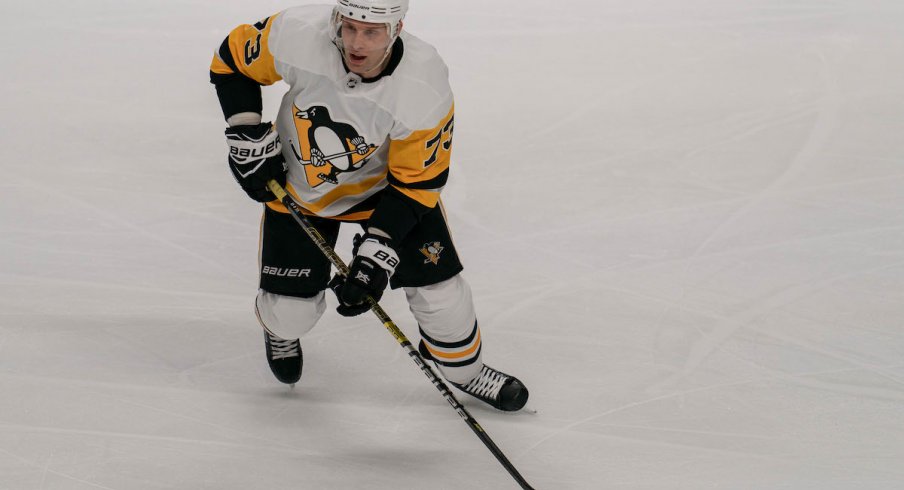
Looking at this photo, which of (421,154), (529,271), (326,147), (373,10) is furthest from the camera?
(529,271)

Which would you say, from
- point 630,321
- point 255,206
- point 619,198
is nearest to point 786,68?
point 619,198

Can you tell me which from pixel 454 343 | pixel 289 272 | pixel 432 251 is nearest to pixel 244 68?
pixel 289 272

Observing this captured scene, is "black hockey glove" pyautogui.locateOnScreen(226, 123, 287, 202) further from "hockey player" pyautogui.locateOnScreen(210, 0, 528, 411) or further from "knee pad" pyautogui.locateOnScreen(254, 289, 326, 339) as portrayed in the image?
"knee pad" pyautogui.locateOnScreen(254, 289, 326, 339)

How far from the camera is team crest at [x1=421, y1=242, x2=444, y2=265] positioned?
2.45m

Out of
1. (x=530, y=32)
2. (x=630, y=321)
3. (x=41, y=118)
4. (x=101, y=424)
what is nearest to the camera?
(x=101, y=424)

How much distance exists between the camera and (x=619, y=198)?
12.3 feet

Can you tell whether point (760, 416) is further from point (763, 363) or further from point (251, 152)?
point (251, 152)

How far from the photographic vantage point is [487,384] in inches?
105

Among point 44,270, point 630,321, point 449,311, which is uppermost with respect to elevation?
point 449,311

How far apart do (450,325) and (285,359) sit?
0.46 metres

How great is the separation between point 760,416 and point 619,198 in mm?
1251

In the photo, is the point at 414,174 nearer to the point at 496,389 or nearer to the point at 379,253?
the point at 379,253

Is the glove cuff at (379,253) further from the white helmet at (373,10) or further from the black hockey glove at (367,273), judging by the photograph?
the white helmet at (373,10)

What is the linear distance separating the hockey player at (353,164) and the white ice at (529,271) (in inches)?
9.0
